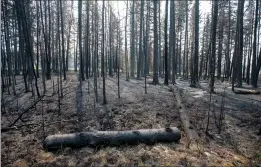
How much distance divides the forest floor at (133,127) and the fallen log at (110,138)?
19cm

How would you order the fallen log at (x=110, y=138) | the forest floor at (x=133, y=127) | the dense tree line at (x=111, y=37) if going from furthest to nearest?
the dense tree line at (x=111, y=37)
the fallen log at (x=110, y=138)
the forest floor at (x=133, y=127)

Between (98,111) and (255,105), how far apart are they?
25.0 ft

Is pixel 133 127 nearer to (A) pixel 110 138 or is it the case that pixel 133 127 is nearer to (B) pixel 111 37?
(A) pixel 110 138

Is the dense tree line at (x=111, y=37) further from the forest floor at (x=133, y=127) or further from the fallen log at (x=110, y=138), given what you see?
the fallen log at (x=110, y=138)

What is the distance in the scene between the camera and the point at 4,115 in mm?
10461

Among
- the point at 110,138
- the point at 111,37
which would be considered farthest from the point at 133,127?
the point at 111,37

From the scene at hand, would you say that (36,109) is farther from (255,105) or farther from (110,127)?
(255,105)

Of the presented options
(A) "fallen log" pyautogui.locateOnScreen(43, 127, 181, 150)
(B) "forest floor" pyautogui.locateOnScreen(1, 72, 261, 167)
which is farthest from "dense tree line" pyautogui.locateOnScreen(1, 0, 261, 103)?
(A) "fallen log" pyautogui.locateOnScreen(43, 127, 181, 150)

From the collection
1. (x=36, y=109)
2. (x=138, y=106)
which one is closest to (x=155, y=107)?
(x=138, y=106)

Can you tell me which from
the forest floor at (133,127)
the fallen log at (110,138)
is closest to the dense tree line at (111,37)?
the forest floor at (133,127)

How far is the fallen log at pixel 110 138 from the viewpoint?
659 cm

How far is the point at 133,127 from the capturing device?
26.9ft

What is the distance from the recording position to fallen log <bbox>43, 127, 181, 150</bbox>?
659 centimetres

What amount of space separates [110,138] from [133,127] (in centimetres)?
172
